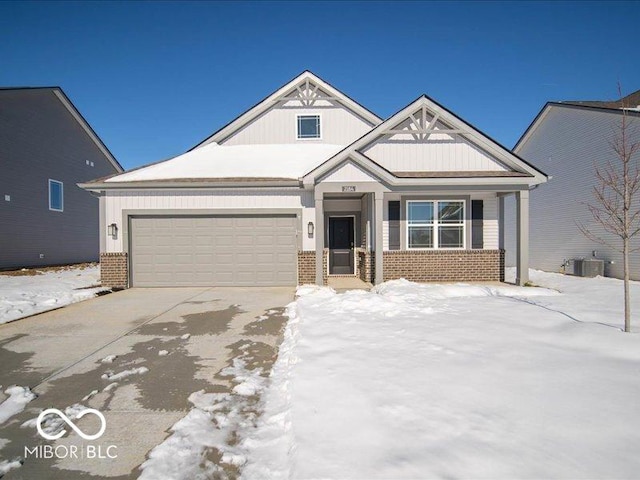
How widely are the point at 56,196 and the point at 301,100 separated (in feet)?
51.9

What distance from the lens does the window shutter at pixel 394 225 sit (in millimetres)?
10727

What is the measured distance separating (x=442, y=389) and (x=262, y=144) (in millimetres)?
13893

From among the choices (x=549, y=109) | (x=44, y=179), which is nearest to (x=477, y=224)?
(x=549, y=109)

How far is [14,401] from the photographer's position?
11.0ft

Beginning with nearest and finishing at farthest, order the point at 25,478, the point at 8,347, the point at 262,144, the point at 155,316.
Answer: the point at 25,478 → the point at 8,347 → the point at 155,316 → the point at 262,144

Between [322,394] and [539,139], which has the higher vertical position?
[539,139]

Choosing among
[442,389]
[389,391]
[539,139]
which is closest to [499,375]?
[442,389]

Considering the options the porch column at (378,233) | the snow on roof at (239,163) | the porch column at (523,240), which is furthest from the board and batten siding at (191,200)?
the porch column at (523,240)

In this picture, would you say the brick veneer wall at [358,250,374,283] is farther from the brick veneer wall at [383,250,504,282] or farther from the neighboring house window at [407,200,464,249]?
the neighboring house window at [407,200,464,249]

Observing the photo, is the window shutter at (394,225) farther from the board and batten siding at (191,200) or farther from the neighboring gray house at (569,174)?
the neighboring gray house at (569,174)

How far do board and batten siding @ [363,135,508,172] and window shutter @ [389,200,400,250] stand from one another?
48.6 inches

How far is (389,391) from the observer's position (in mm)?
3375

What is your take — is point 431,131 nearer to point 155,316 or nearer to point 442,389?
point 442,389

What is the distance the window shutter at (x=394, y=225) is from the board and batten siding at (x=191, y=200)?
2768mm
